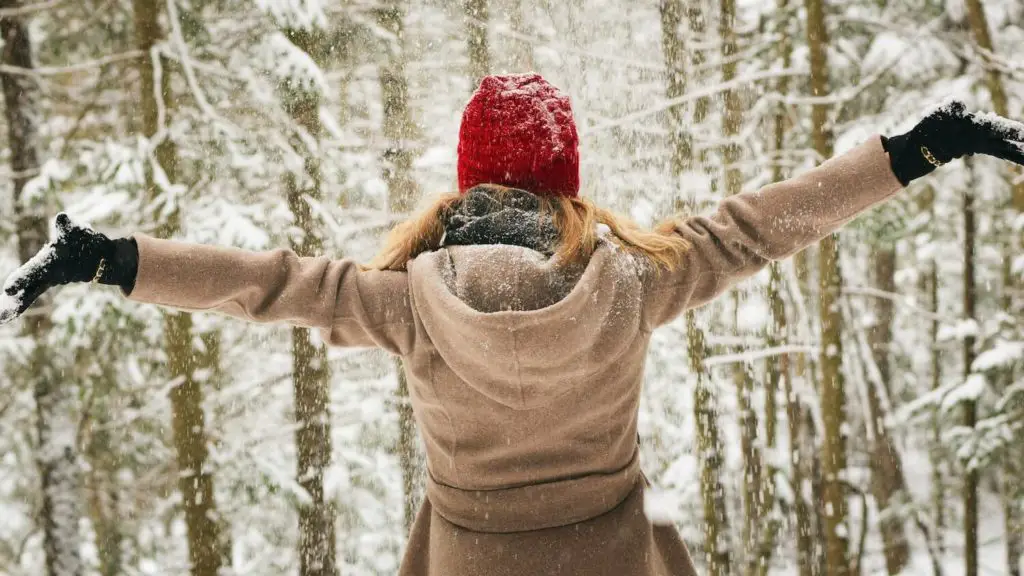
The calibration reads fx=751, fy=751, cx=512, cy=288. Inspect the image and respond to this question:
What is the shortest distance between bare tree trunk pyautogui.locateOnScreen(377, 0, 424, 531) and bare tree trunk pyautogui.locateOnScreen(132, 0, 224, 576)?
2.07 metres

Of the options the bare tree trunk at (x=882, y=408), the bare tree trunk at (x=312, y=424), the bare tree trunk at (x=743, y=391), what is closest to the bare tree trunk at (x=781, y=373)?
the bare tree trunk at (x=743, y=391)

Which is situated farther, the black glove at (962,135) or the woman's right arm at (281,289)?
the black glove at (962,135)

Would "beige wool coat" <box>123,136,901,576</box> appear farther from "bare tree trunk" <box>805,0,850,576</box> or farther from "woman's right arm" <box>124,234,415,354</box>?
"bare tree trunk" <box>805,0,850,576</box>

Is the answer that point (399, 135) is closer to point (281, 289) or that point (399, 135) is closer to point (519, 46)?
point (519, 46)

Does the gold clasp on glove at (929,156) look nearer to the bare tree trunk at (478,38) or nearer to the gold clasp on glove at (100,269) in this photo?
the gold clasp on glove at (100,269)

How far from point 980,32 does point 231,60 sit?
625 centimetres

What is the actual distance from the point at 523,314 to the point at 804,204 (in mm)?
806

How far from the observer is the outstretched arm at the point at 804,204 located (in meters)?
1.89

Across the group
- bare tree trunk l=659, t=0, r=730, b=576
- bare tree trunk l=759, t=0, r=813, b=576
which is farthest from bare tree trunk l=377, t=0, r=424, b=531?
bare tree trunk l=759, t=0, r=813, b=576

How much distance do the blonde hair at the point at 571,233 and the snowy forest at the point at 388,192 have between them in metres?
4.38

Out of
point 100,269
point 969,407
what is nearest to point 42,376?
point 100,269

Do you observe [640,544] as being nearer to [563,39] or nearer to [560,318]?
[560,318]

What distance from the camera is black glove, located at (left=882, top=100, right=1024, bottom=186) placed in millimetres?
1893

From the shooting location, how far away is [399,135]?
823 cm
